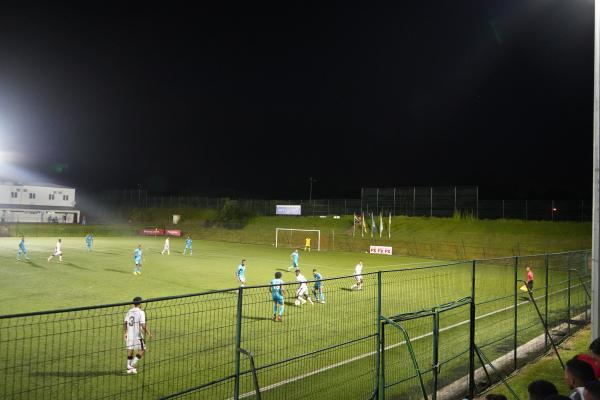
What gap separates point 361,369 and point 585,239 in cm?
4089

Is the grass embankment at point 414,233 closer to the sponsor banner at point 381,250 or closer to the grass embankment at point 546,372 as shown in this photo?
the sponsor banner at point 381,250

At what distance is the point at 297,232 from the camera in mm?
63094

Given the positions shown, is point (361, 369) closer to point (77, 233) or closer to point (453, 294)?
point (453, 294)

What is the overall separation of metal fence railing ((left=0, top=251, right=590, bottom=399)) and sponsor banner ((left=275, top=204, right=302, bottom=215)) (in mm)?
56016

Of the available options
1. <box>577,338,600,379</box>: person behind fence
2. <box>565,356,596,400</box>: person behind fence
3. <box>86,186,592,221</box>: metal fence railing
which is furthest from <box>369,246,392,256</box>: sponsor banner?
<box>565,356,596,400</box>: person behind fence

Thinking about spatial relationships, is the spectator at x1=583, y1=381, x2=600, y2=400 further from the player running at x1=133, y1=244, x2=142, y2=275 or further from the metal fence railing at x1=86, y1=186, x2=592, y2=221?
the metal fence railing at x1=86, y1=186, x2=592, y2=221

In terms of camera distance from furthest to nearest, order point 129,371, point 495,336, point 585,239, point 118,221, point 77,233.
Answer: point 118,221, point 77,233, point 585,239, point 495,336, point 129,371

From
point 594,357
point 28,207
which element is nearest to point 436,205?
point 594,357

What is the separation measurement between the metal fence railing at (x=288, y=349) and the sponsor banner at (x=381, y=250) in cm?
2805

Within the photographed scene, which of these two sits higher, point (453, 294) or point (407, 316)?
point (407, 316)

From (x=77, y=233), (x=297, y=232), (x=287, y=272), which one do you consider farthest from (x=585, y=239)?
(x=77, y=233)

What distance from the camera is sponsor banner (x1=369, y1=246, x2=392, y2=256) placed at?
48.5 metres

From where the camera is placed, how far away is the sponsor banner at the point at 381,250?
48.5 meters

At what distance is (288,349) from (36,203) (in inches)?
3720
